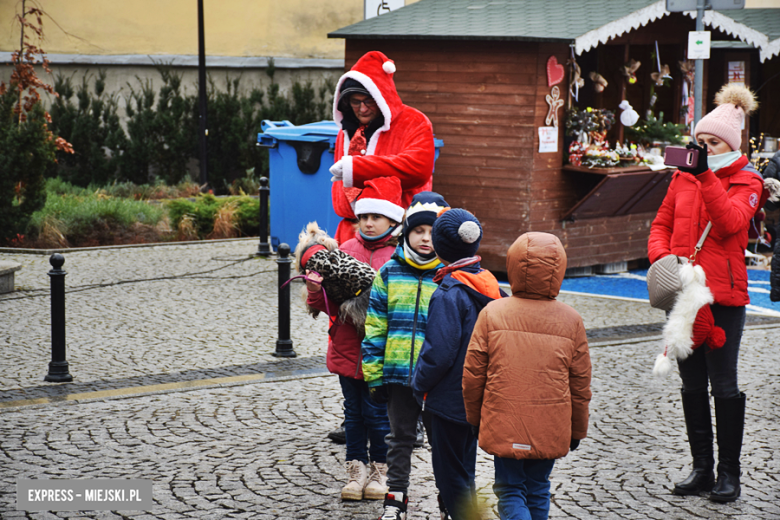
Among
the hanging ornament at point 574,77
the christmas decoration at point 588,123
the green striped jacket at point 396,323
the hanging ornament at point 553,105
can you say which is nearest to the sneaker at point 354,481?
the green striped jacket at point 396,323

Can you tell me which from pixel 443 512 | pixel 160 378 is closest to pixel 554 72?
pixel 160 378

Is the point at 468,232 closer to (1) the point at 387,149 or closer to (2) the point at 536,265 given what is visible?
(2) the point at 536,265

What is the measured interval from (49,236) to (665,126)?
27.3 ft

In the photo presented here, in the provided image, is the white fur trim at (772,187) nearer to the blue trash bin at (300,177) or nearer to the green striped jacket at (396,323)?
the green striped jacket at (396,323)

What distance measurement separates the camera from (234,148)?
19.5 metres

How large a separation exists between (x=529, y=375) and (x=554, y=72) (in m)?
7.98

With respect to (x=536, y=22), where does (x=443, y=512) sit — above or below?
below

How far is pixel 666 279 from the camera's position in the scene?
4504 millimetres

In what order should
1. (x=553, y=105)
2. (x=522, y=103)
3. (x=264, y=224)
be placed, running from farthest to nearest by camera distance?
(x=264, y=224)
(x=553, y=105)
(x=522, y=103)

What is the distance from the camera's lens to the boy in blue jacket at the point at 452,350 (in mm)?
3768

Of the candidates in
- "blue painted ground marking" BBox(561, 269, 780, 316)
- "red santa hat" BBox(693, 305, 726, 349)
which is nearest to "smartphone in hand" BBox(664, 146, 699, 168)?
"red santa hat" BBox(693, 305, 726, 349)

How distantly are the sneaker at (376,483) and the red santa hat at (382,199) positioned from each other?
1238mm

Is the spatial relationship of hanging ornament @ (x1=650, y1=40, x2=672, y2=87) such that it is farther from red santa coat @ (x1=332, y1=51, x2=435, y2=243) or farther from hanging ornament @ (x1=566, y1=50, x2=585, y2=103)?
red santa coat @ (x1=332, y1=51, x2=435, y2=243)

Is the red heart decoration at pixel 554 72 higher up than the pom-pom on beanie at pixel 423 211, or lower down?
higher up
